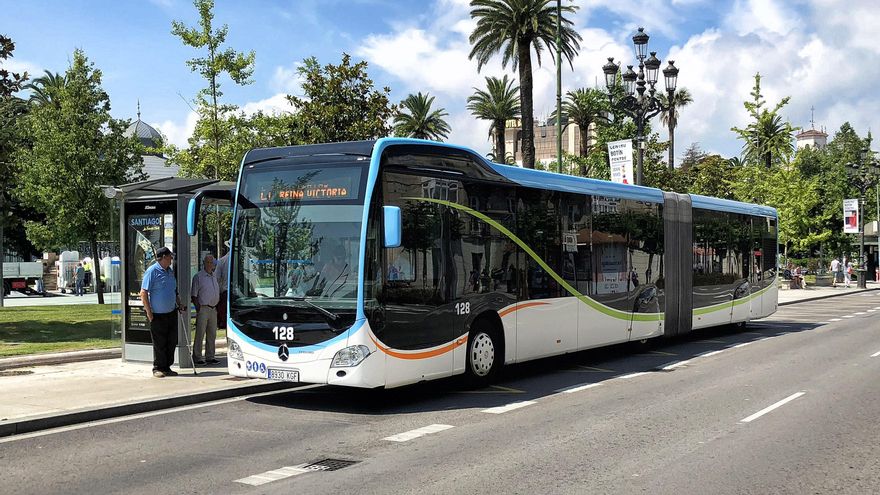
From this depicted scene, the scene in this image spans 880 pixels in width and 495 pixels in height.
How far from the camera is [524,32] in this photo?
3575cm

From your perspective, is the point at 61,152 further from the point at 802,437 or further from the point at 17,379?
the point at 802,437

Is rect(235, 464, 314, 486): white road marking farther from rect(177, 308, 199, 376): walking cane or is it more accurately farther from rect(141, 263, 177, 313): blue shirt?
rect(177, 308, 199, 376): walking cane

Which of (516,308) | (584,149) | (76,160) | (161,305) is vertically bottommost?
(516,308)

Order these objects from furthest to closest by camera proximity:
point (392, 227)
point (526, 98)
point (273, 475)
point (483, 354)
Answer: point (526, 98)
point (483, 354)
point (392, 227)
point (273, 475)

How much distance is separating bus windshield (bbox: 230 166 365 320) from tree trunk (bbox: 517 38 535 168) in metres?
24.8

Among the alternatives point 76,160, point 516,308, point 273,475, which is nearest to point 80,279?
point 76,160

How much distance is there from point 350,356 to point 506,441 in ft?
7.52

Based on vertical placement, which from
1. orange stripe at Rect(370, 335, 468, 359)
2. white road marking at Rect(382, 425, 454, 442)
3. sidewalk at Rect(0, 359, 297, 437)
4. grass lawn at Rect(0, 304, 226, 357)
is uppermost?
orange stripe at Rect(370, 335, 468, 359)

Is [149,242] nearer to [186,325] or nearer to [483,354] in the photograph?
[186,325]

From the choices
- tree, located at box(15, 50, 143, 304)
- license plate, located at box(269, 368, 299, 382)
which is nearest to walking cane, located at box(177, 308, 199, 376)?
license plate, located at box(269, 368, 299, 382)

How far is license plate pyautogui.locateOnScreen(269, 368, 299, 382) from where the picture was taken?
10207mm

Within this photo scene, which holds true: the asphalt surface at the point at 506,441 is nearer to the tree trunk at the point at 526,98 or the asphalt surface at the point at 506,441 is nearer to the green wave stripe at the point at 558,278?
the green wave stripe at the point at 558,278

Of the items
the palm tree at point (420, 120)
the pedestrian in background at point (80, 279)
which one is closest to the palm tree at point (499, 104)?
the palm tree at point (420, 120)

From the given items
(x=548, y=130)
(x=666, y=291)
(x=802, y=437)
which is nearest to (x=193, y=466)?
(x=802, y=437)
